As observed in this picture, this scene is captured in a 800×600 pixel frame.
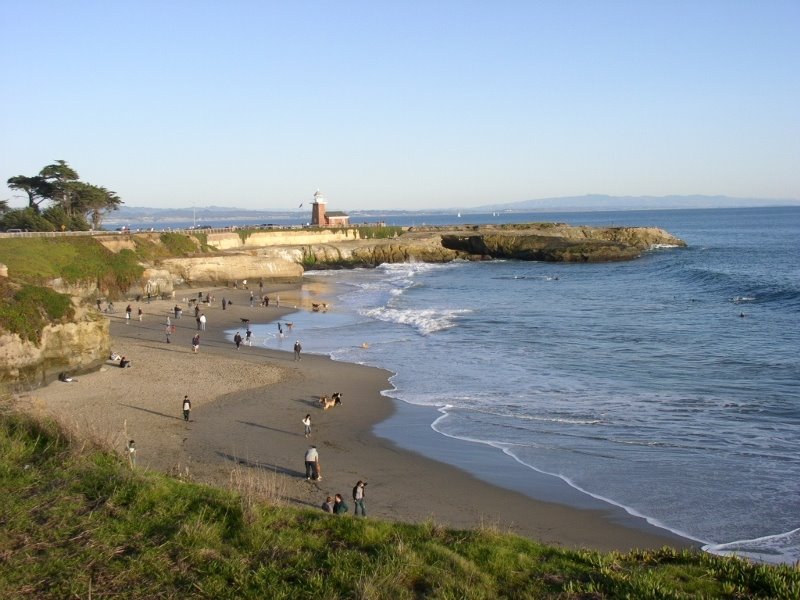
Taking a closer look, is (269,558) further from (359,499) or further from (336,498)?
(359,499)

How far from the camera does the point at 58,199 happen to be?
57.1 m

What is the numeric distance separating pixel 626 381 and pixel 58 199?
49.1 metres

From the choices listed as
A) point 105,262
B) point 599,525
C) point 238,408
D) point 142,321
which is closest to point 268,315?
point 142,321

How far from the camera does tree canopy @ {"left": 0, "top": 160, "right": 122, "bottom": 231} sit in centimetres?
5231

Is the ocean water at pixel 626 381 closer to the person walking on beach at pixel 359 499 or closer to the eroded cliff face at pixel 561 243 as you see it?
the person walking on beach at pixel 359 499

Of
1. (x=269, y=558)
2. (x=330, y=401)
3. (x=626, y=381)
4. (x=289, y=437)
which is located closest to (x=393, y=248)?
Answer: (x=626, y=381)

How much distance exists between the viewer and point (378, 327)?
34.2 m

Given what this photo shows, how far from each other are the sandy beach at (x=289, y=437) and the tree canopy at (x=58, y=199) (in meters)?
28.4

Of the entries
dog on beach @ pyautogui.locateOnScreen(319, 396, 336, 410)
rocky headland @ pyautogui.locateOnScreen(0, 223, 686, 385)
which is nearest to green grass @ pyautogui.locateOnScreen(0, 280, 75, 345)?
rocky headland @ pyautogui.locateOnScreen(0, 223, 686, 385)

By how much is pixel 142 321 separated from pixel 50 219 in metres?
23.7

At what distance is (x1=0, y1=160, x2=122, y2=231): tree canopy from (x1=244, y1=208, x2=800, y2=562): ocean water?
843 inches

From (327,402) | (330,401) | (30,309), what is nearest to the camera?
(327,402)

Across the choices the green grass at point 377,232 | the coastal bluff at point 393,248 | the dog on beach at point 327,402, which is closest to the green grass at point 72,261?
the coastal bluff at point 393,248

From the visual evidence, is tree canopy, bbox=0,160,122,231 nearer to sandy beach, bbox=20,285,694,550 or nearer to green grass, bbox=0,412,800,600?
sandy beach, bbox=20,285,694,550
